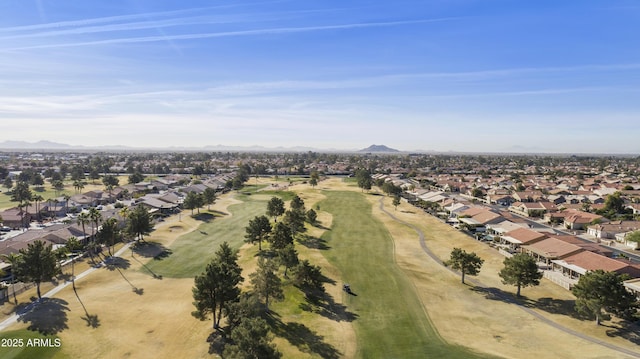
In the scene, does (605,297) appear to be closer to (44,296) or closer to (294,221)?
(294,221)

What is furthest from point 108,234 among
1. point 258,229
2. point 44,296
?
point 258,229

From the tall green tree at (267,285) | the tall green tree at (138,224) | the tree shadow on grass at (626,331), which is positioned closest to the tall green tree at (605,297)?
the tree shadow on grass at (626,331)

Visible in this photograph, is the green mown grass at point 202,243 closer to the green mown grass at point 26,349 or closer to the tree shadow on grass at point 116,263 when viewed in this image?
the tree shadow on grass at point 116,263

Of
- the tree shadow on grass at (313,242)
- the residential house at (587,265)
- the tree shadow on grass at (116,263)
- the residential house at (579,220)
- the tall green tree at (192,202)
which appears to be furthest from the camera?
the tall green tree at (192,202)

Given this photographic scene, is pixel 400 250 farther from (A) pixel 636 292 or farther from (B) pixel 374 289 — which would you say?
(A) pixel 636 292

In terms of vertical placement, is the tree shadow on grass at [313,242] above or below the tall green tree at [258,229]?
below

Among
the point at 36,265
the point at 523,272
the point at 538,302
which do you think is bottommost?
the point at 538,302

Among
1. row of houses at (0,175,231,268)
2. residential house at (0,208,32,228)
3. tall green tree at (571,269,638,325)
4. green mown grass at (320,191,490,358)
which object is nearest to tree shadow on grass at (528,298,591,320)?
tall green tree at (571,269,638,325)
